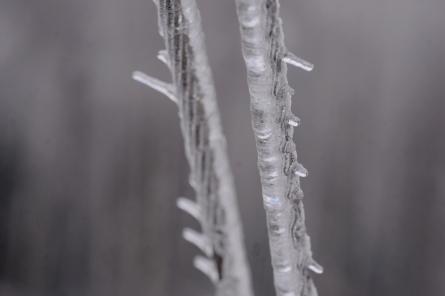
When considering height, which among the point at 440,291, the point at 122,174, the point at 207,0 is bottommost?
the point at 440,291

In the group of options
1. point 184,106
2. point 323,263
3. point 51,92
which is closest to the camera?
point 184,106

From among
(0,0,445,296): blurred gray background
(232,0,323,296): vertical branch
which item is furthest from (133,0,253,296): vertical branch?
(0,0,445,296): blurred gray background

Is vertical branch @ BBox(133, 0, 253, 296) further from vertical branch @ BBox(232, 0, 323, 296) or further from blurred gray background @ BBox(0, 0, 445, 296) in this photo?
blurred gray background @ BBox(0, 0, 445, 296)

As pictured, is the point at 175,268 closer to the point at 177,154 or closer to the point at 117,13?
the point at 177,154

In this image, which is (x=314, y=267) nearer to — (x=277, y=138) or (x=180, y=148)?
(x=277, y=138)

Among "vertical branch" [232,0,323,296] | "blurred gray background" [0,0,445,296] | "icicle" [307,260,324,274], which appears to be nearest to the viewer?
"vertical branch" [232,0,323,296]

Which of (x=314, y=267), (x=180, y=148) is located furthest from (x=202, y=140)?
(x=180, y=148)

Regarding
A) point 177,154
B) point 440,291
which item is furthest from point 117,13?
point 440,291
